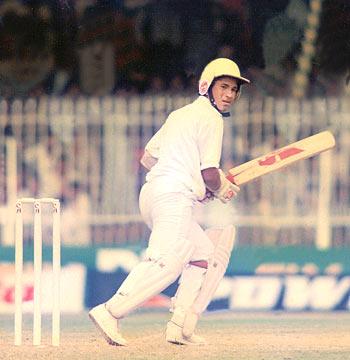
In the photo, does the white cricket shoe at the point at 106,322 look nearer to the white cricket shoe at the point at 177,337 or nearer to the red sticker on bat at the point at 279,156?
the white cricket shoe at the point at 177,337

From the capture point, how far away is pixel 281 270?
41.3 feet

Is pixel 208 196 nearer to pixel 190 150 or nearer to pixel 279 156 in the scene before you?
pixel 190 150

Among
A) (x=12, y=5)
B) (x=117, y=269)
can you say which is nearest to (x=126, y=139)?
(x=117, y=269)

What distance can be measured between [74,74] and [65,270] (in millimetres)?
3981

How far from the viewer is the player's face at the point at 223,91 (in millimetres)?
10344

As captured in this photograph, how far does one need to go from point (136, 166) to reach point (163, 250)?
324 cm

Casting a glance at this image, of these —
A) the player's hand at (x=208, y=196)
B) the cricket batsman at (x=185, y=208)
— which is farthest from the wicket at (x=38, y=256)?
the player's hand at (x=208, y=196)

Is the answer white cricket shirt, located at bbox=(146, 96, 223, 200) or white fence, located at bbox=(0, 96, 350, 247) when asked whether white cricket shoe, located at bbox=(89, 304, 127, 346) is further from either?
white fence, located at bbox=(0, 96, 350, 247)

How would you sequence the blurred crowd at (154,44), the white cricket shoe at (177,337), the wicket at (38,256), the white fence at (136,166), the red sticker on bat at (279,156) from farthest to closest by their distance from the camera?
the blurred crowd at (154,44), the white fence at (136,166), the red sticker on bat at (279,156), the white cricket shoe at (177,337), the wicket at (38,256)

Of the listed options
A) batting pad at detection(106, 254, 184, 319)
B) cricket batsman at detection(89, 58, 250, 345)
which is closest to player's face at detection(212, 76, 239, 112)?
cricket batsman at detection(89, 58, 250, 345)

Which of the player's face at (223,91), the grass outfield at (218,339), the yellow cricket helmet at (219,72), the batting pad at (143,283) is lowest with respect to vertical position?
the grass outfield at (218,339)

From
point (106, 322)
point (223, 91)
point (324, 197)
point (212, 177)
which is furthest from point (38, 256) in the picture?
point (324, 197)

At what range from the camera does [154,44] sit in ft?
54.7

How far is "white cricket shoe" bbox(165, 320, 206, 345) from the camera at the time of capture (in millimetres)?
10281
